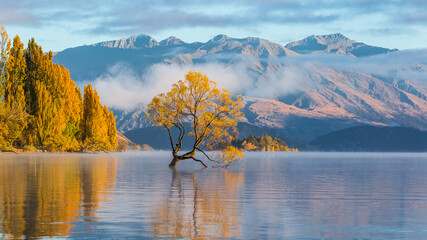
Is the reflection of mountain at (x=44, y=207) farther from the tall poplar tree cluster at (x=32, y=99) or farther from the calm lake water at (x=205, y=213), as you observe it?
the tall poplar tree cluster at (x=32, y=99)

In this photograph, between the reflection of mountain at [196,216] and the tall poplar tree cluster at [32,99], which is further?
the tall poplar tree cluster at [32,99]

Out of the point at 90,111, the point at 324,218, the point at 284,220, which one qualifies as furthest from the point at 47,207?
the point at 90,111

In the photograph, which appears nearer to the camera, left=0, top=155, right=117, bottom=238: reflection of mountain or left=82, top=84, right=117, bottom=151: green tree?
left=0, top=155, right=117, bottom=238: reflection of mountain

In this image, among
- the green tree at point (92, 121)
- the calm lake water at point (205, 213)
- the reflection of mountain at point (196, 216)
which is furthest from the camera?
the green tree at point (92, 121)

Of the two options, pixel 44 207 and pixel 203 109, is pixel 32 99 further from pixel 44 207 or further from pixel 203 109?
pixel 44 207

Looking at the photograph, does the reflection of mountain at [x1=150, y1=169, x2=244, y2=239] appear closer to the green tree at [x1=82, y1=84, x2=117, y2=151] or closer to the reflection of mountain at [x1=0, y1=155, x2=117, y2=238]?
the reflection of mountain at [x1=0, y1=155, x2=117, y2=238]

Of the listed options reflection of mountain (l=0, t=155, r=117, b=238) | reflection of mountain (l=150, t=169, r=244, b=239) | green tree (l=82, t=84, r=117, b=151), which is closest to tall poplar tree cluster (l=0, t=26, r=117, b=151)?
green tree (l=82, t=84, r=117, b=151)

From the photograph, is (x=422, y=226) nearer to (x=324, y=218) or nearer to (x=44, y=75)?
(x=324, y=218)

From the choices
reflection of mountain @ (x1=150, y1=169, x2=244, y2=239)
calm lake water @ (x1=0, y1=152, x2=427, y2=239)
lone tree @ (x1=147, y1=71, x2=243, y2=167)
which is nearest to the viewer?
reflection of mountain @ (x1=150, y1=169, x2=244, y2=239)

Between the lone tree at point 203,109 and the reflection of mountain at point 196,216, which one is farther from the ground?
the lone tree at point 203,109

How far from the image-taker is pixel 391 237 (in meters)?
18.4

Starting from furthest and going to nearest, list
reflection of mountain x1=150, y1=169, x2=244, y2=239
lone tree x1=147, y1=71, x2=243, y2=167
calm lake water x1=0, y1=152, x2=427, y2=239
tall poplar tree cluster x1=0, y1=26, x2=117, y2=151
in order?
1. tall poplar tree cluster x1=0, y1=26, x2=117, y2=151
2. lone tree x1=147, y1=71, x2=243, y2=167
3. calm lake water x1=0, y1=152, x2=427, y2=239
4. reflection of mountain x1=150, y1=169, x2=244, y2=239

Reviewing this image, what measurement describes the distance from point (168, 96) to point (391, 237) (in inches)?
2154

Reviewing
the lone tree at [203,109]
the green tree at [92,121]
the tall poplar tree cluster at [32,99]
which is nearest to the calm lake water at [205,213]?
the lone tree at [203,109]
